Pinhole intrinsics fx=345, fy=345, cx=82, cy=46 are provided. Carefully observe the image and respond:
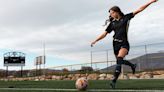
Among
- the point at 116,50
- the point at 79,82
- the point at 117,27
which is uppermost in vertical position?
the point at 117,27

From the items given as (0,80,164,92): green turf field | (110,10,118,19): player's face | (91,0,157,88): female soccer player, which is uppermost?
(110,10,118,19): player's face

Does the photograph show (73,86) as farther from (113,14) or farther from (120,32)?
(113,14)

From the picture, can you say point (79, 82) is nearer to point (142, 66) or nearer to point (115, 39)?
point (115, 39)

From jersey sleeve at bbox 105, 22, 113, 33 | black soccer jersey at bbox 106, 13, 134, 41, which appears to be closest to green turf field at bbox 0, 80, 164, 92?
black soccer jersey at bbox 106, 13, 134, 41

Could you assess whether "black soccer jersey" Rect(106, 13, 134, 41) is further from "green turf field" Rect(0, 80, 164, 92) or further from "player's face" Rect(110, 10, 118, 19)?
"green turf field" Rect(0, 80, 164, 92)

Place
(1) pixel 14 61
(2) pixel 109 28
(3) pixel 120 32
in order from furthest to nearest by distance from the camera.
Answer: (1) pixel 14 61 < (2) pixel 109 28 < (3) pixel 120 32

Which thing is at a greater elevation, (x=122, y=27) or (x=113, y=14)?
(x=113, y=14)

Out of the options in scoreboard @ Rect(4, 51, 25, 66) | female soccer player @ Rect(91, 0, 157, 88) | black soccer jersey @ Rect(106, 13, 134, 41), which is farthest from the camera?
scoreboard @ Rect(4, 51, 25, 66)

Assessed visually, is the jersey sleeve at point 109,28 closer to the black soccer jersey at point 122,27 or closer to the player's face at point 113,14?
the black soccer jersey at point 122,27

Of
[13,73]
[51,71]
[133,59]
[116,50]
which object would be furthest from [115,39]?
[13,73]

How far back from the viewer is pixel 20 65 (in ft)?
186

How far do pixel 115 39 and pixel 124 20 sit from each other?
523 mm

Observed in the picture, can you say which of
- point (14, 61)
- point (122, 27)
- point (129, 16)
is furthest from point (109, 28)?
point (14, 61)

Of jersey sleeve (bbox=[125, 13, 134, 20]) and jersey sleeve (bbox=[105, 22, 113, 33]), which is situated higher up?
jersey sleeve (bbox=[125, 13, 134, 20])
